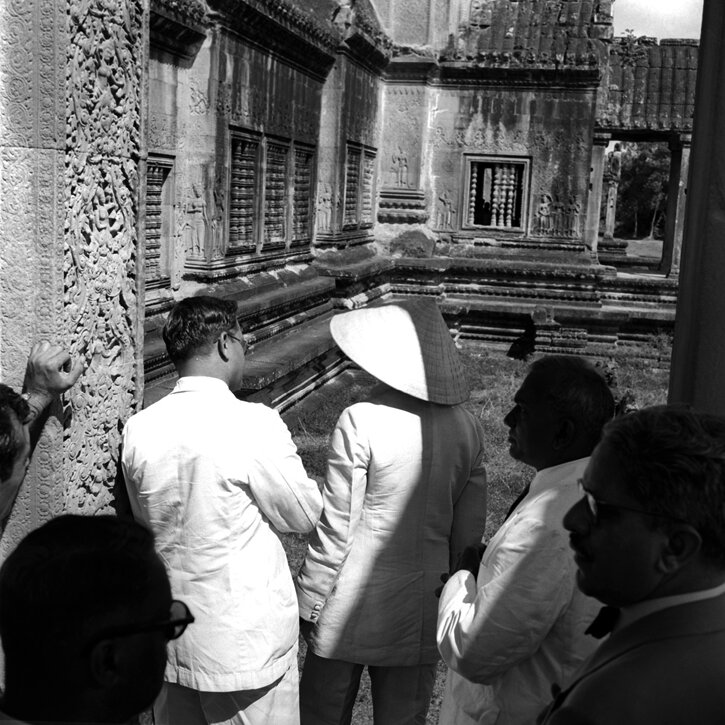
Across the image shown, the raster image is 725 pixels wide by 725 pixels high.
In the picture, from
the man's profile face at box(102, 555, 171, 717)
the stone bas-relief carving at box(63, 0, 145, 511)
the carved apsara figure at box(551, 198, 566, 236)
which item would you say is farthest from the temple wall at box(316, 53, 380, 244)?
the man's profile face at box(102, 555, 171, 717)

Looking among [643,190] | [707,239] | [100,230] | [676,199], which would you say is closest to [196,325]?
[100,230]

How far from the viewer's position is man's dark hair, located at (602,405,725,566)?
4.72 feet

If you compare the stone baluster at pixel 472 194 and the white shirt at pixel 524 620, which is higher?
the stone baluster at pixel 472 194

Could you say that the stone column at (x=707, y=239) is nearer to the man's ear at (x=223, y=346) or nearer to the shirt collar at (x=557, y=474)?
the shirt collar at (x=557, y=474)

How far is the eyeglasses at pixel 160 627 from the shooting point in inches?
49.9

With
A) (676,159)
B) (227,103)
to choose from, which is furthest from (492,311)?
(227,103)

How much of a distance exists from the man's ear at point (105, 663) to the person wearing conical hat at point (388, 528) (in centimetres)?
154

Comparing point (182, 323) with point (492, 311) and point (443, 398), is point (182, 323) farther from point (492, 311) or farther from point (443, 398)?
point (492, 311)

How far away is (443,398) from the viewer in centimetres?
285

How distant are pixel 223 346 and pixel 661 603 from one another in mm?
1464

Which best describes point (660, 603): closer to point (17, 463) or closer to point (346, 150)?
point (17, 463)

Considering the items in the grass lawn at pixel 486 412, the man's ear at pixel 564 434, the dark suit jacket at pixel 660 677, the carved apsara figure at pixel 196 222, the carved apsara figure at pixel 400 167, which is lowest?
the grass lawn at pixel 486 412

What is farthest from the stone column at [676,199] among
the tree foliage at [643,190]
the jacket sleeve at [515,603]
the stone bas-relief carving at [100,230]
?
the tree foliage at [643,190]

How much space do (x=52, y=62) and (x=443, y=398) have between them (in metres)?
1.37
